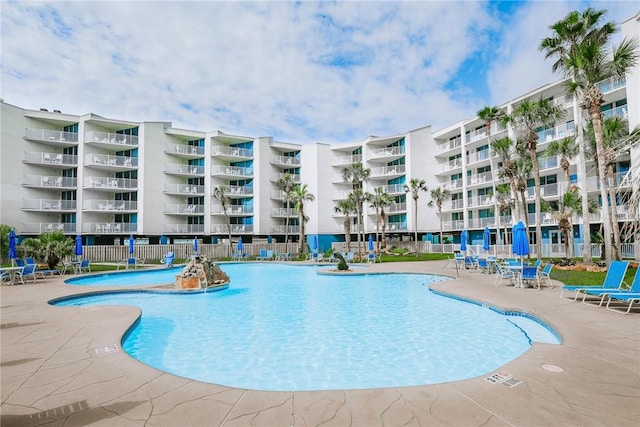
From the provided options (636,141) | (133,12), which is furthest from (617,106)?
(133,12)

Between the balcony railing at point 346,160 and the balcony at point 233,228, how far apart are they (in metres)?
14.8

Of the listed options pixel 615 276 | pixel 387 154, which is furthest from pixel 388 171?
pixel 615 276

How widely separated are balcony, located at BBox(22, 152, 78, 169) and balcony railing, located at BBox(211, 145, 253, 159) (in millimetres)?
13898

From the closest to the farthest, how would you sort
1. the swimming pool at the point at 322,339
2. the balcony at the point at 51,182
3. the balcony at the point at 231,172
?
the swimming pool at the point at 322,339 → the balcony at the point at 51,182 → the balcony at the point at 231,172

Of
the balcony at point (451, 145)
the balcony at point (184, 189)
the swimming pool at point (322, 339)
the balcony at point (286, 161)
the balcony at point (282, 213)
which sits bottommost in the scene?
the swimming pool at point (322, 339)

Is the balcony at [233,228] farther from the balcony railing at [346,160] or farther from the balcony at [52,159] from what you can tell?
the balcony at [52,159]

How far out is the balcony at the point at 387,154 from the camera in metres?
43.4

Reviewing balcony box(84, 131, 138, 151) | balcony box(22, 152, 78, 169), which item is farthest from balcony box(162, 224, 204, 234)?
balcony box(22, 152, 78, 169)

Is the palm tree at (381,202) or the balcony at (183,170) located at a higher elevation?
the balcony at (183,170)

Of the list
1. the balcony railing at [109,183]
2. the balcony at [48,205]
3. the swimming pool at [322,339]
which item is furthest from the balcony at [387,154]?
the balcony at [48,205]

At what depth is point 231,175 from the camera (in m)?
40.2

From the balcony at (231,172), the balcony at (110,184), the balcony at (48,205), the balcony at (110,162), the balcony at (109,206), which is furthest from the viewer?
the balcony at (231,172)

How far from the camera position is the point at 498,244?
3047 cm

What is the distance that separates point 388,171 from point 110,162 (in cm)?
3221
